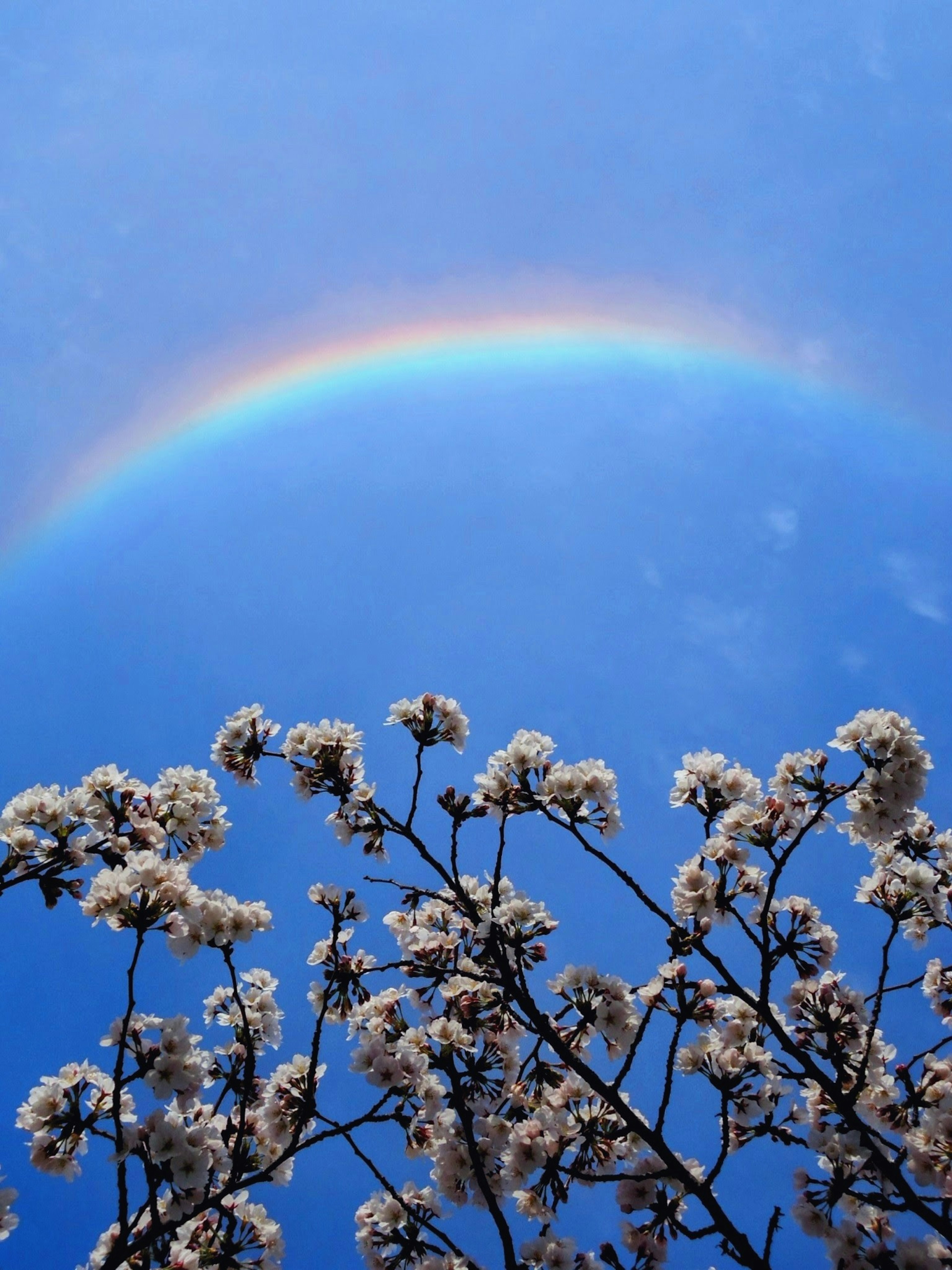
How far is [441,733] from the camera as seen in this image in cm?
595

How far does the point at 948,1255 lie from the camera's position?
187 inches

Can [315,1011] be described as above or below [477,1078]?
above

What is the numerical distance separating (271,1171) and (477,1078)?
59.0 inches

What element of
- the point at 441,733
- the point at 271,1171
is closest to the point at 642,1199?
the point at 271,1171

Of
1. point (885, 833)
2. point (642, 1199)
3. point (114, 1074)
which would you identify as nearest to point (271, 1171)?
point (114, 1074)

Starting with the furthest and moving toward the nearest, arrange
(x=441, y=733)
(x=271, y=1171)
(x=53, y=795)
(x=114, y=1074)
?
(x=441, y=733)
(x=53, y=795)
(x=271, y=1171)
(x=114, y=1074)

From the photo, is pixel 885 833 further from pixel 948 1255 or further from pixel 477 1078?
pixel 477 1078

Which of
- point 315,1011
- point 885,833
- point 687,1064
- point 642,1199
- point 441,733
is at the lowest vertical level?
point 642,1199

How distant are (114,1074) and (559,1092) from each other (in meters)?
3.11

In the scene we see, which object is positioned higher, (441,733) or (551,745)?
(441,733)

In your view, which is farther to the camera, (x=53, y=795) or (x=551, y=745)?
(x=551, y=745)

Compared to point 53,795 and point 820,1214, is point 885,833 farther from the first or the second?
point 53,795

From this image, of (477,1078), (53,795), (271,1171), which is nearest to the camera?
(271,1171)

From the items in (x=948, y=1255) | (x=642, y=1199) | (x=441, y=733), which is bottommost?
(x=948, y=1255)
